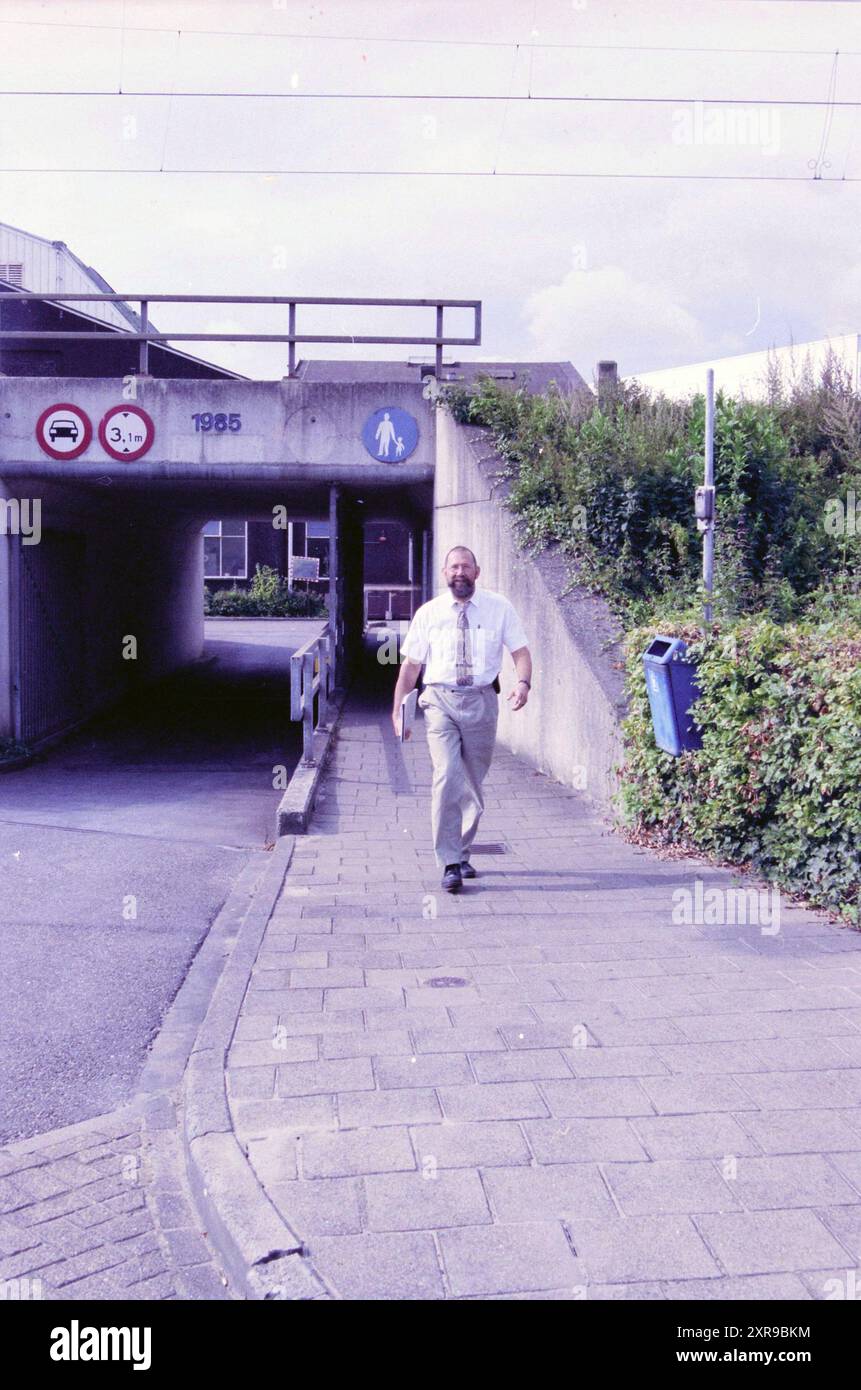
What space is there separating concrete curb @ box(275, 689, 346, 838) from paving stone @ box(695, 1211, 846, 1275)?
5.59m

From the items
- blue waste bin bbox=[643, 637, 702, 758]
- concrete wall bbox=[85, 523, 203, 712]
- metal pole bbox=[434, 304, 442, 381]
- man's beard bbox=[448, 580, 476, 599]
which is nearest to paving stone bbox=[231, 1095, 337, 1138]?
man's beard bbox=[448, 580, 476, 599]

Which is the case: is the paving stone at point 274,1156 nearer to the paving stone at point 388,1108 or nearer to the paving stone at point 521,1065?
the paving stone at point 388,1108

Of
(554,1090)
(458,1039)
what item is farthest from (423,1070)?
(554,1090)

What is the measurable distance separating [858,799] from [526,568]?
5757mm

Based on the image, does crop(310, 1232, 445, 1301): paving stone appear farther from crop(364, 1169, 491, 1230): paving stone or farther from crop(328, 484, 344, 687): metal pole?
crop(328, 484, 344, 687): metal pole

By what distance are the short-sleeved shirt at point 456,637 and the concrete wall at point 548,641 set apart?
5.97 ft

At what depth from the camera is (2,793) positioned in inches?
482

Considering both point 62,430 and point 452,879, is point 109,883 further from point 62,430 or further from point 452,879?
point 62,430

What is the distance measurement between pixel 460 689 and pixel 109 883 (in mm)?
2533

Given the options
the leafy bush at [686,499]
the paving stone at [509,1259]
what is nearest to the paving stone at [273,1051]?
the paving stone at [509,1259]

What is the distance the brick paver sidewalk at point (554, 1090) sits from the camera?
10.5 feet

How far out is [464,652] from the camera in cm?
695
